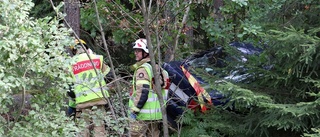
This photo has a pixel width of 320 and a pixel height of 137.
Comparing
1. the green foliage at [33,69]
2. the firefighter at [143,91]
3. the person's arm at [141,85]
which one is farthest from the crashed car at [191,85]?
the green foliage at [33,69]

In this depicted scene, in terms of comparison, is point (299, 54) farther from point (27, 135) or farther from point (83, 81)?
point (27, 135)

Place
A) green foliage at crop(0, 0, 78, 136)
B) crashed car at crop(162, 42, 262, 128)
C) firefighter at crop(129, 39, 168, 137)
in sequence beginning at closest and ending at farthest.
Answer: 1. green foliage at crop(0, 0, 78, 136)
2. firefighter at crop(129, 39, 168, 137)
3. crashed car at crop(162, 42, 262, 128)

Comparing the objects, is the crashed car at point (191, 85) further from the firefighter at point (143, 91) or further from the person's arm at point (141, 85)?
the person's arm at point (141, 85)

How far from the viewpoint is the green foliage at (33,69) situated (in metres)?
4.02

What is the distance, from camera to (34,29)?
13.9 ft

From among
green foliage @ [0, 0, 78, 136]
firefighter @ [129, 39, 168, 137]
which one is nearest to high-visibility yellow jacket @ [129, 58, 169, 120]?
firefighter @ [129, 39, 168, 137]

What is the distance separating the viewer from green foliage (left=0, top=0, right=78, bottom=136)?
13.2ft

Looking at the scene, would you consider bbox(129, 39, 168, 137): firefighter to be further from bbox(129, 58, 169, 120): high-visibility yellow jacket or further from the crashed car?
the crashed car

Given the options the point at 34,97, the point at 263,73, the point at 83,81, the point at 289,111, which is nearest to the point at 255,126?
the point at 263,73

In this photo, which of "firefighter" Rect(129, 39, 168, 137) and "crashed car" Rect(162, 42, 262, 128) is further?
"crashed car" Rect(162, 42, 262, 128)

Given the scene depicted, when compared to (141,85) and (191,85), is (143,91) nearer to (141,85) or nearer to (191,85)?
(141,85)

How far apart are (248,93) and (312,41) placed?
31.1 inches

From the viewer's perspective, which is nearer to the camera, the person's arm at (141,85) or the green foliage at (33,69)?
the green foliage at (33,69)

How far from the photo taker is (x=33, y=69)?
4.11m
